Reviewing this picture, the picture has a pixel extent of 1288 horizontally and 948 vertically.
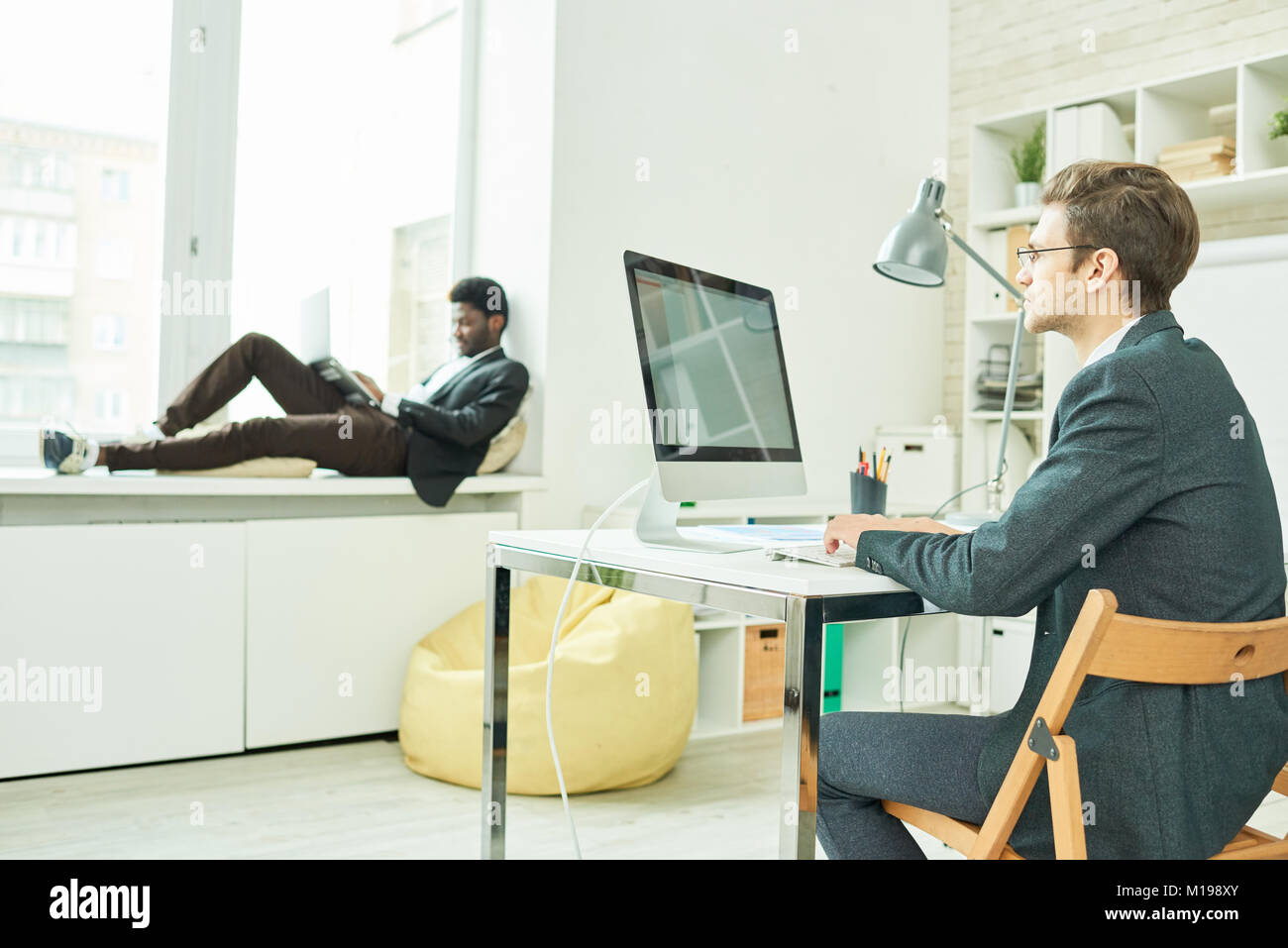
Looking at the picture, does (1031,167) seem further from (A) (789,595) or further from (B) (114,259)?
(A) (789,595)

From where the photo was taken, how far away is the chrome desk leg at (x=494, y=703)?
2.09m

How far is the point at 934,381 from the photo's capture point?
5023 mm

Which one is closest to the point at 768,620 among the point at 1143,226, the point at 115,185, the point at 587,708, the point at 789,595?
the point at 587,708

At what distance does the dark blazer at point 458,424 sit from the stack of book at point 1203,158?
89.8 inches

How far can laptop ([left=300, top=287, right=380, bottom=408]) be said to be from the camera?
3.41 m

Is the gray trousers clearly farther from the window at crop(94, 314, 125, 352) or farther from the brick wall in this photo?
the brick wall

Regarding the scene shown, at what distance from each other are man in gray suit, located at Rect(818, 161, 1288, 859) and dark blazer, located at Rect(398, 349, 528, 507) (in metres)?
2.15

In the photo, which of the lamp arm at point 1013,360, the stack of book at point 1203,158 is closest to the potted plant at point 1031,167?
the stack of book at point 1203,158

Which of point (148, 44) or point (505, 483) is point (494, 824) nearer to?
point (505, 483)

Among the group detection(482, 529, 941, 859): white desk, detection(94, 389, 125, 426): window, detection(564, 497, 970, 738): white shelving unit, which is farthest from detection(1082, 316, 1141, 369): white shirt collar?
detection(94, 389, 125, 426): window

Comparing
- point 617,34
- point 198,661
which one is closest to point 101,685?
point 198,661
